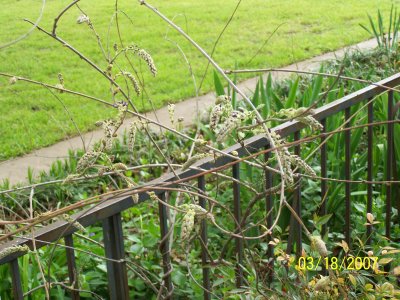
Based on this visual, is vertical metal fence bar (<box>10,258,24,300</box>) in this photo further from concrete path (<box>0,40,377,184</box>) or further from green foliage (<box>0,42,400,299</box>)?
concrete path (<box>0,40,377,184</box>)

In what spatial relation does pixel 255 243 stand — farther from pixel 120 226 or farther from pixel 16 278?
pixel 16 278

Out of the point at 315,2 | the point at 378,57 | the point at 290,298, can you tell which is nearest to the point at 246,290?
the point at 290,298

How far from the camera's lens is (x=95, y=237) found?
11.7 ft

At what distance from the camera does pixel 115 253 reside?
222 centimetres

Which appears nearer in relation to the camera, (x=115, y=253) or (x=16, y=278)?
(x=16, y=278)

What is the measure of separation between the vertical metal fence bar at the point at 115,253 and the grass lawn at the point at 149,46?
2.95 metres

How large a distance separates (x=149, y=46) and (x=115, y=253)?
7593mm

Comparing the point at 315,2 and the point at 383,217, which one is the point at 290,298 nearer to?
the point at 383,217

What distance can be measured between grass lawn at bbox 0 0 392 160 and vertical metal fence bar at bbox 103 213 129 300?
9.68 ft

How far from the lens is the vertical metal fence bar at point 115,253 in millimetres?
2176
